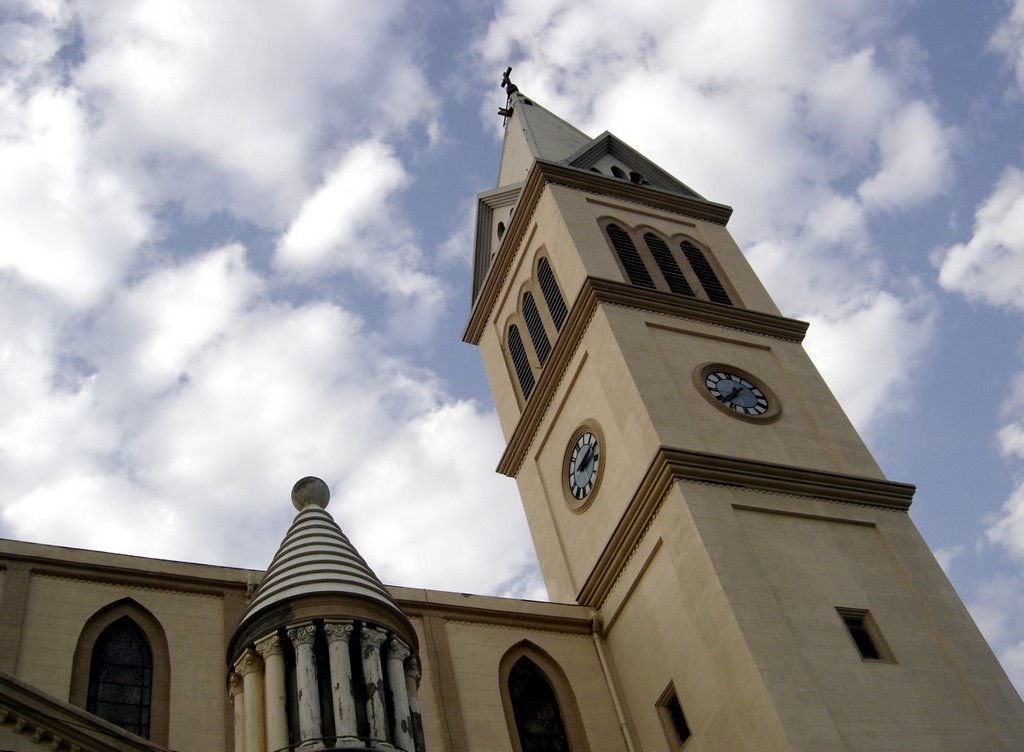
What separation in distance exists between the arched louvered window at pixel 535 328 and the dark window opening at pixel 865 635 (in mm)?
9765

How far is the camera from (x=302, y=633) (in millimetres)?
13281

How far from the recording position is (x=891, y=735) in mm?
17828

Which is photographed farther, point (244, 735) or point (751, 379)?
point (751, 379)

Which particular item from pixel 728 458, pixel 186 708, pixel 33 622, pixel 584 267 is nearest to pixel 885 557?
pixel 728 458

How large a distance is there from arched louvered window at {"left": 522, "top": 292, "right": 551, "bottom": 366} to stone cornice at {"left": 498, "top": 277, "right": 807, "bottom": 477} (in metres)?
0.86

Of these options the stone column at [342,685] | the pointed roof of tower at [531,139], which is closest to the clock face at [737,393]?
the pointed roof of tower at [531,139]

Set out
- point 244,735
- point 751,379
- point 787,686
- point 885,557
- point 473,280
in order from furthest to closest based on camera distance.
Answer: point 473,280
point 751,379
point 885,557
point 787,686
point 244,735

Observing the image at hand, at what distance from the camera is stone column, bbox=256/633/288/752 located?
12523 millimetres

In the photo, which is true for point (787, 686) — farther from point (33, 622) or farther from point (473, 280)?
point (473, 280)

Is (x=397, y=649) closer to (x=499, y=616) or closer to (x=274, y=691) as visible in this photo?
(x=274, y=691)

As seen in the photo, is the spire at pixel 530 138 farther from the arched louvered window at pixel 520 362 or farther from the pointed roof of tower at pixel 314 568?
the pointed roof of tower at pixel 314 568

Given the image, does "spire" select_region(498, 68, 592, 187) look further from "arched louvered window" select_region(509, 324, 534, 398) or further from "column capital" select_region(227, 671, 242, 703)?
"column capital" select_region(227, 671, 242, 703)

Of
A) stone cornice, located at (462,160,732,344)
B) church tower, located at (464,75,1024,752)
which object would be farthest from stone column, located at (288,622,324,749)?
stone cornice, located at (462,160,732,344)

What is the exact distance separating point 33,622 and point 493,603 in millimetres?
7668
